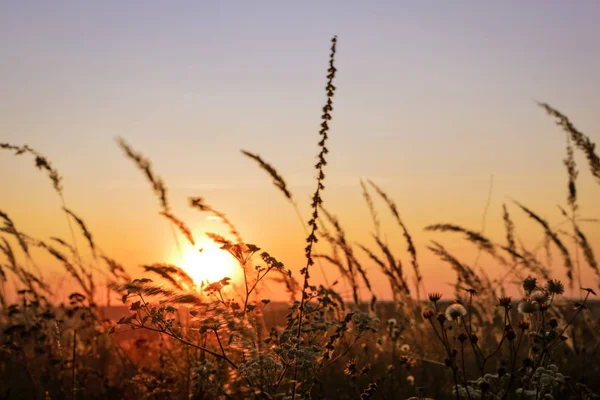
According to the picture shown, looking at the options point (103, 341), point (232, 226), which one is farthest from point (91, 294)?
point (232, 226)

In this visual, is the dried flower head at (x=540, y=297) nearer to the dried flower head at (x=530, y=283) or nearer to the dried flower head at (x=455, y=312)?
the dried flower head at (x=530, y=283)

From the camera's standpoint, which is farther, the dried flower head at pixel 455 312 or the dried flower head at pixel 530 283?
the dried flower head at pixel 455 312

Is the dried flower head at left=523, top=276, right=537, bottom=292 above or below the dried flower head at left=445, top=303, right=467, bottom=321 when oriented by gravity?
above

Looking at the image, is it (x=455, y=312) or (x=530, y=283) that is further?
(x=455, y=312)

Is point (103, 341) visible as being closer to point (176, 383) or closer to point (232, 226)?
point (176, 383)

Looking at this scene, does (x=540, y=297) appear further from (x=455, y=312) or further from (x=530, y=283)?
(x=455, y=312)

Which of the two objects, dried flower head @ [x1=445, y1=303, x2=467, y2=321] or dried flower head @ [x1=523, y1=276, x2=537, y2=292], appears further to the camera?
dried flower head @ [x1=445, y1=303, x2=467, y2=321]

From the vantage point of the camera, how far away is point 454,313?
3.94 meters

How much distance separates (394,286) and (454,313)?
3.19m

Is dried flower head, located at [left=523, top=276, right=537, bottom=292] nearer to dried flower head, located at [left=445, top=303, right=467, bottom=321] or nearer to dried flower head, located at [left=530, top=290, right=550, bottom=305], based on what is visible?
dried flower head, located at [left=530, top=290, right=550, bottom=305]

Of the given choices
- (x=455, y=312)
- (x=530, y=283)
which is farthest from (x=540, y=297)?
(x=455, y=312)

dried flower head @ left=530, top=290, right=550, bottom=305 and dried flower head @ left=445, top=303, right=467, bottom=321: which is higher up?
dried flower head @ left=530, top=290, right=550, bottom=305

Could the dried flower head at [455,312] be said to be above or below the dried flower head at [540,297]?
below

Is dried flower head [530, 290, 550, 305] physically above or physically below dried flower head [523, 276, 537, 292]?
below
